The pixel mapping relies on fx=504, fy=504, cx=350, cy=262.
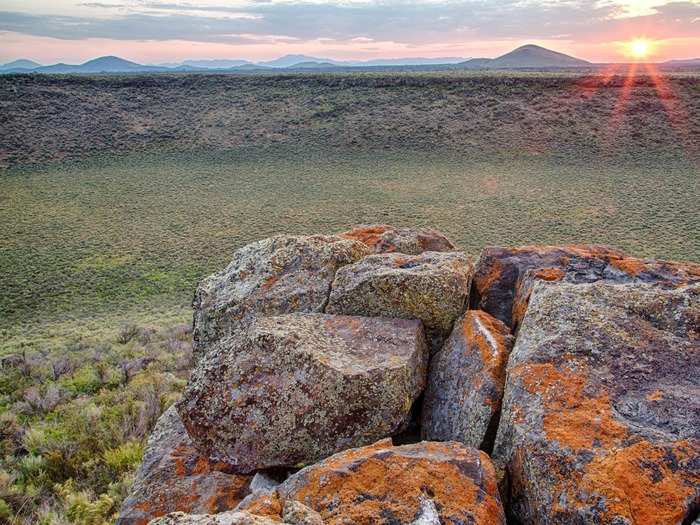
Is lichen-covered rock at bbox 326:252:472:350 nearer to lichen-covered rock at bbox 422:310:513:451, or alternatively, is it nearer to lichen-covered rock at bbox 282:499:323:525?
lichen-covered rock at bbox 422:310:513:451

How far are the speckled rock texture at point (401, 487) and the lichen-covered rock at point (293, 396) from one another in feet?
2.20

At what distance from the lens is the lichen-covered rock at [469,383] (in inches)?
176

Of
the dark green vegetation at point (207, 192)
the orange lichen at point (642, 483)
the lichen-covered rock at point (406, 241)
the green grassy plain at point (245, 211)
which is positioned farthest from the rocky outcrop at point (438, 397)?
the green grassy plain at point (245, 211)

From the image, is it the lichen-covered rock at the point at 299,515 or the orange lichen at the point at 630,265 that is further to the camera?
the orange lichen at the point at 630,265

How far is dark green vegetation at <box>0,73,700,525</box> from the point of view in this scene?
11047mm

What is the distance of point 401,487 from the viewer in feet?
11.6

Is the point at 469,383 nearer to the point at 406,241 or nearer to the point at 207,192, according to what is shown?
the point at 406,241

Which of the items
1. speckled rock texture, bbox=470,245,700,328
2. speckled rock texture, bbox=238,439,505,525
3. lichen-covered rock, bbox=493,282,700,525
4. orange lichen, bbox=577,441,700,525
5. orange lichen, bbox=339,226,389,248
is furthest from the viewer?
orange lichen, bbox=339,226,389,248

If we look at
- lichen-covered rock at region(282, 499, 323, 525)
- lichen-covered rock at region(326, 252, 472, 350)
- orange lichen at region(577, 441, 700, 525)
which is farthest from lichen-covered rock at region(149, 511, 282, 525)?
lichen-covered rock at region(326, 252, 472, 350)

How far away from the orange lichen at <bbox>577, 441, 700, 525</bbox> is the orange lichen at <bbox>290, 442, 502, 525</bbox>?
0.70m

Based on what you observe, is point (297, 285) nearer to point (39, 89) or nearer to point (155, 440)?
point (155, 440)

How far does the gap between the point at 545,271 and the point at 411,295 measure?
1.61 meters

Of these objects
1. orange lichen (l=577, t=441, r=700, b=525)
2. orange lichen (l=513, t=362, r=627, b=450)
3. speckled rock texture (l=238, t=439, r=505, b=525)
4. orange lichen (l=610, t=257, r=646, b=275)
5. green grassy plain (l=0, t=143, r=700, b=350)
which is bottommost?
green grassy plain (l=0, t=143, r=700, b=350)

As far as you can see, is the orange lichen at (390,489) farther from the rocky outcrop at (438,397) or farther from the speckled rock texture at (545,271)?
the speckled rock texture at (545,271)
